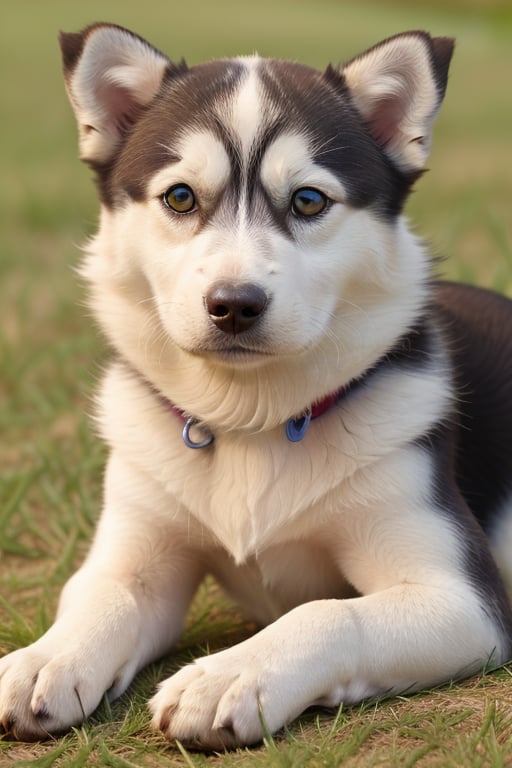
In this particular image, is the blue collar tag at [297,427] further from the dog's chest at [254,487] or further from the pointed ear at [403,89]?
the pointed ear at [403,89]

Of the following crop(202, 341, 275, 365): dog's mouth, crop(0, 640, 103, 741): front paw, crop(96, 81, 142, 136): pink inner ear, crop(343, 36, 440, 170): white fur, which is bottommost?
crop(0, 640, 103, 741): front paw

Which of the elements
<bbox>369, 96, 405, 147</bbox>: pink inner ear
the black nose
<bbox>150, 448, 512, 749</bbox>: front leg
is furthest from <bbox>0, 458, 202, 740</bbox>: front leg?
<bbox>369, 96, 405, 147</bbox>: pink inner ear

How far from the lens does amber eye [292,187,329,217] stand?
10.9 ft

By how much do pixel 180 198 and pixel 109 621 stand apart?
1173mm

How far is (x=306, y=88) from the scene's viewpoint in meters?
3.50

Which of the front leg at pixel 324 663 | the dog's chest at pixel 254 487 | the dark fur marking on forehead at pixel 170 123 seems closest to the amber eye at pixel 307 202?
the dark fur marking on forehead at pixel 170 123

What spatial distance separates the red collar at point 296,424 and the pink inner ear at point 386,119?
771mm

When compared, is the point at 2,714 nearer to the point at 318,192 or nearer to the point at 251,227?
the point at 251,227

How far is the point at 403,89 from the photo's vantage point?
360cm

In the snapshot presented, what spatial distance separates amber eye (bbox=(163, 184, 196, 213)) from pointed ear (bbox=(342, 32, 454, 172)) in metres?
0.63

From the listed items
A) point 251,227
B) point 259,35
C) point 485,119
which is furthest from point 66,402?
point 259,35

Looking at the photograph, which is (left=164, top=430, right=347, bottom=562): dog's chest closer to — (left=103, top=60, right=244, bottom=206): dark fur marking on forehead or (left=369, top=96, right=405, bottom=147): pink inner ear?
(left=103, top=60, right=244, bottom=206): dark fur marking on forehead

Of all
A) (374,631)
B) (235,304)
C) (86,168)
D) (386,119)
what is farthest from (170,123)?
(86,168)

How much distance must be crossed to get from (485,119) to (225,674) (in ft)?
46.1
